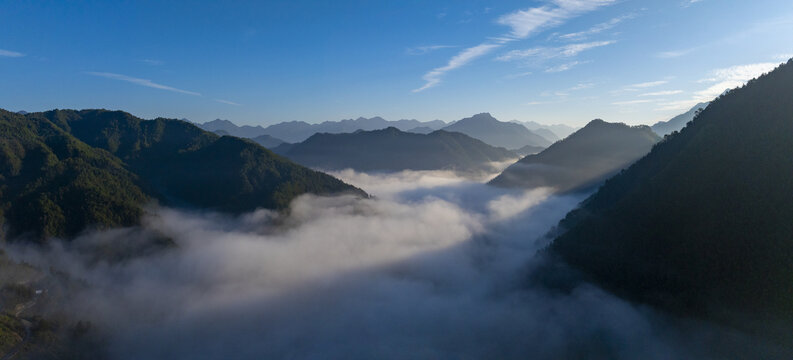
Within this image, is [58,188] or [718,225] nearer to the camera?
[718,225]

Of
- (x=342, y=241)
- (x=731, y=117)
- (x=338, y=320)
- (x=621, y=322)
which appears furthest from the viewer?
(x=342, y=241)

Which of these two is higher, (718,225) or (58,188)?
(718,225)

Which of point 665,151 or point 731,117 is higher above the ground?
point 731,117

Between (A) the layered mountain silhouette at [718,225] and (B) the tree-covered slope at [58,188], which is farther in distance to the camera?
(B) the tree-covered slope at [58,188]

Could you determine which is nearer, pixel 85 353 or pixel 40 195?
pixel 85 353

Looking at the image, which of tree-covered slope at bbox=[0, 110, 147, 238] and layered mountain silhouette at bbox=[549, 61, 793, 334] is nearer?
layered mountain silhouette at bbox=[549, 61, 793, 334]

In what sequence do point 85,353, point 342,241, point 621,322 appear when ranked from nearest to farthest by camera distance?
point 621,322 < point 85,353 < point 342,241

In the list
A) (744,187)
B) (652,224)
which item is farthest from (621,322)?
(744,187)

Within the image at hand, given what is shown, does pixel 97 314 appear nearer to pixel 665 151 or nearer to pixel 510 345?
pixel 510 345
